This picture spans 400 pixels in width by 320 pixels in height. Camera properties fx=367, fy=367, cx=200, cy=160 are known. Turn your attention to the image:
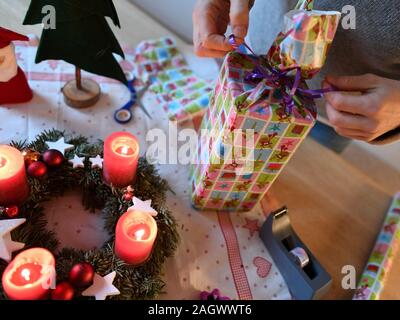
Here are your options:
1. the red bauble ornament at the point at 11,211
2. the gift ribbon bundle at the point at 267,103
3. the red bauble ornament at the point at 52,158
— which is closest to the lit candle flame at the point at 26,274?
the red bauble ornament at the point at 11,211

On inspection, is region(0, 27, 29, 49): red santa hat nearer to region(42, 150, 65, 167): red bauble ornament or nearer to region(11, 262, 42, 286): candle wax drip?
region(42, 150, 65, 167): red bauble ornament

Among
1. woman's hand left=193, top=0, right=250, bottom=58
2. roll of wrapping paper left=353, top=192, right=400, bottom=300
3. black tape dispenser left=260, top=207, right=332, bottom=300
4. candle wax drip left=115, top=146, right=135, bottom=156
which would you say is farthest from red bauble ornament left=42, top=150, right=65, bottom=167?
roll of wrapping paper left=353, top=192, right=400, bottom=300

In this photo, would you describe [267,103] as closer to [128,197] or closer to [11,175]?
[128,197]

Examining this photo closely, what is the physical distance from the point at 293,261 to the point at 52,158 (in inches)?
20.2

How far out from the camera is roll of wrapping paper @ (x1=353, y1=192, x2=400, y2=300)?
31.0 inches

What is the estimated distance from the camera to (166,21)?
44.6 inches

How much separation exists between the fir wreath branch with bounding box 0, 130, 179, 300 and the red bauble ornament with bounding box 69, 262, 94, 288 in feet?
0.08

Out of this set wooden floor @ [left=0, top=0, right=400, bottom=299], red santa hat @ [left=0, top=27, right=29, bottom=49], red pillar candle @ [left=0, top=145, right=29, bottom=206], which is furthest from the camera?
wooden floor @ [left=0, top=0, right=400, bottom=299]

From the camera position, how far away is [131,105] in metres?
0.95

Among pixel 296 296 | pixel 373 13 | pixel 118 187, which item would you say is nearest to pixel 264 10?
pixel 373 13

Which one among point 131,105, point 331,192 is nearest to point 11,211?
point 131,105

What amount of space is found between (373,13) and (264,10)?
9.8 inches

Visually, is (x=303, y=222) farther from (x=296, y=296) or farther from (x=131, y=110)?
(x=131, y=110)

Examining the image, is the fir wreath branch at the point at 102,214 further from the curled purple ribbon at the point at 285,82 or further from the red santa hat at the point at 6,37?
the curled purple ribbon at the point at 285,82
